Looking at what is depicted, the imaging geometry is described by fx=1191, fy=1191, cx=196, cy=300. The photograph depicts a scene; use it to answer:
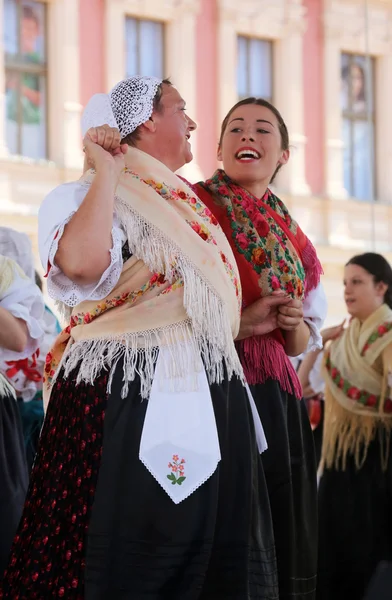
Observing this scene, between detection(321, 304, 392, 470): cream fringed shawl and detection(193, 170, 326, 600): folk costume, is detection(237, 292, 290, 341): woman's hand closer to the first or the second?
detection(193, 170, 326, 600): folk costume

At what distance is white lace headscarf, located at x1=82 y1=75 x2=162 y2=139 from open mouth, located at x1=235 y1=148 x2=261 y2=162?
18.8 inches

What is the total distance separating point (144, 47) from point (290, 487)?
1252 cm

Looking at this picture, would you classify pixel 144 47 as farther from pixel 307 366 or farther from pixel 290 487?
pixel 290 487

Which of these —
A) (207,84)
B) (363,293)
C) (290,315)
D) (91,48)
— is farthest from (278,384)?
(207,84)

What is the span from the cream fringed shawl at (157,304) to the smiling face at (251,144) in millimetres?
601

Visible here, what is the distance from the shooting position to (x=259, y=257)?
3355 mm

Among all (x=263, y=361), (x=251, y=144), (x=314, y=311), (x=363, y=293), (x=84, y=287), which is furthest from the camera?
(x=363, y=293)

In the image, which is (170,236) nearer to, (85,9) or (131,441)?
(131,441)

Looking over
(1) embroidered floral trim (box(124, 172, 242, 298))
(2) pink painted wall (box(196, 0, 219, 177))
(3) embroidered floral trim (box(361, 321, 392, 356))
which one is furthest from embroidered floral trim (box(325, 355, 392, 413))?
(2) pink painted wall (box(196, 0, 219, 177))

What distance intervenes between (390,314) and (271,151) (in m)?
2.06

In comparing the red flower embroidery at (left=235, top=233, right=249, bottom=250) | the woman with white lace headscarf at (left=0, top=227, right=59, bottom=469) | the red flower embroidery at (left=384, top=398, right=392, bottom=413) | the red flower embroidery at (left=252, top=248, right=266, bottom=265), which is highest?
the red flower embroidery at (left=235, top=233, right=249, bottom=250)

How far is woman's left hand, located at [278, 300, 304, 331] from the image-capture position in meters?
3.28

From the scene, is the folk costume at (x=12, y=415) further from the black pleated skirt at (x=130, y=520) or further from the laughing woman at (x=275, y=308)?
the black pleated skirt at (x=130, y=520)

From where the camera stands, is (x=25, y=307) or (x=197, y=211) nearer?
(x=197, y=211)
